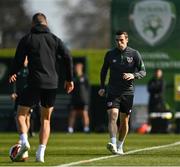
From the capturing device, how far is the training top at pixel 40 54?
49.2 ft

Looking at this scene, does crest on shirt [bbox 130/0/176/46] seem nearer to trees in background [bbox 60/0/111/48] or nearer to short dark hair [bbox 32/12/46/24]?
short dark hair [bbox 32/12/46/24]

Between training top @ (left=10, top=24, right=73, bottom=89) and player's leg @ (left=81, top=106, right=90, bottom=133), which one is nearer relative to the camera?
training top @ (left=10, top=24, right=73, bottom=89)

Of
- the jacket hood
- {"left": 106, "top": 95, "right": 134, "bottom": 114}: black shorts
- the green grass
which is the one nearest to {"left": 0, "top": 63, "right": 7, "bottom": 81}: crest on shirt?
the green grass

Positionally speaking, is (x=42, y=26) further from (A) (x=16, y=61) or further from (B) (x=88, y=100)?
(B) (x=88, y=100)

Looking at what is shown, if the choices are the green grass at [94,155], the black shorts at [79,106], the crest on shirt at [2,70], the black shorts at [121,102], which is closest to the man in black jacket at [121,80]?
the black shorts at [121,102]

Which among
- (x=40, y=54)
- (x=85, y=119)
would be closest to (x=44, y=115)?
(x=40, y=54)

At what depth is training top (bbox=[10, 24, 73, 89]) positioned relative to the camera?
49.2 ft

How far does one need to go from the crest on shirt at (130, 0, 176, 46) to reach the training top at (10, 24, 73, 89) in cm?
1496

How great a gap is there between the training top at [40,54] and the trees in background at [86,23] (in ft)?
284

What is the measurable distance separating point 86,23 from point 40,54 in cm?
9404

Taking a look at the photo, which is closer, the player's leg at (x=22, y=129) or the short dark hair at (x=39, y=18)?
the short dark hair at (x=39, y=18)

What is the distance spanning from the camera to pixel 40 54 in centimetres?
1502

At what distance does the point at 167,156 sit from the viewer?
53.5 ft

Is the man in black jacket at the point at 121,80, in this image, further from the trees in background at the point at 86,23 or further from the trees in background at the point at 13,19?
the trees in background at the point at 86,23
